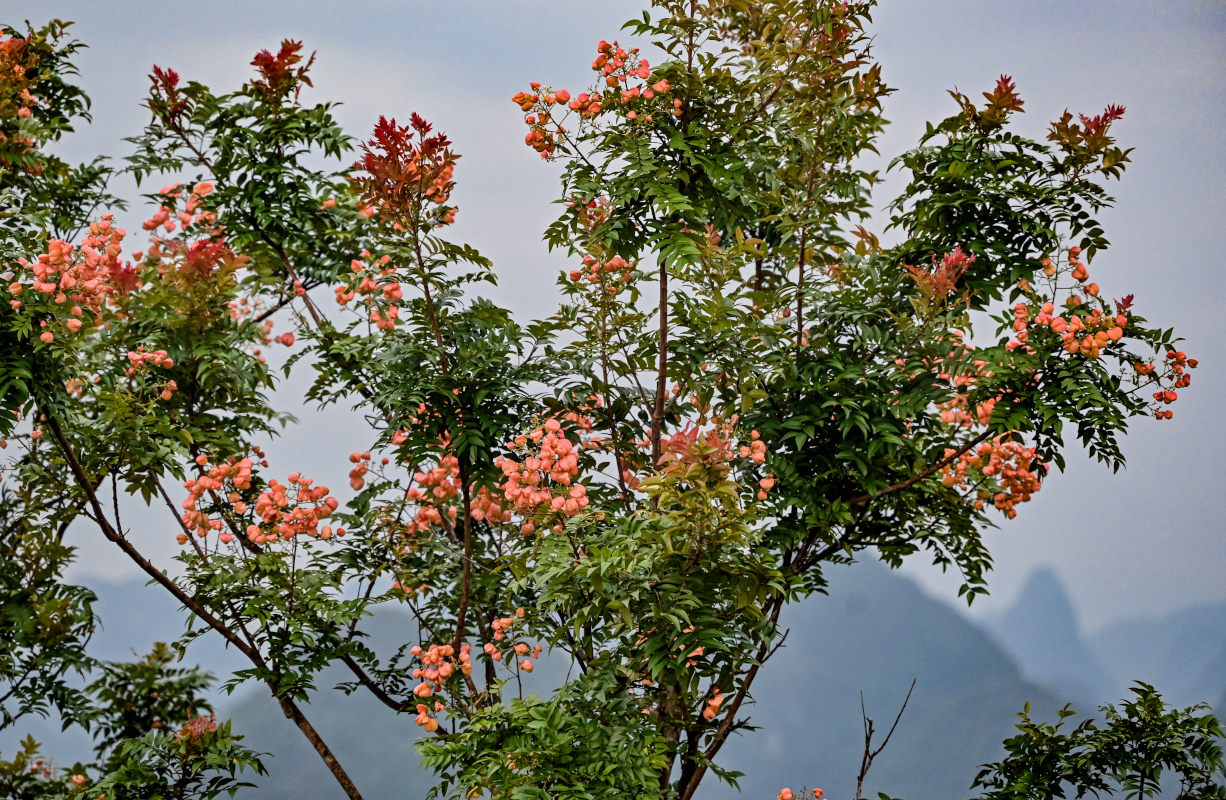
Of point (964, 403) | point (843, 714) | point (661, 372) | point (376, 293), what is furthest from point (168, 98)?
point (843, 714)

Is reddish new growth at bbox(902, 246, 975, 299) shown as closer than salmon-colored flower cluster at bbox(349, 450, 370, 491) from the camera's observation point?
Yes

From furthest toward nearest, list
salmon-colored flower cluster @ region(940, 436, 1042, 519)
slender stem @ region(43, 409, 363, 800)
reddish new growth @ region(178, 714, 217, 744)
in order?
salmon-colored flower cluster @ region(940, 436, 1042, 519) < reddish new growth @ region(178, 714, 217, 744) < slender stem @ region(43, 409, 363, 800)

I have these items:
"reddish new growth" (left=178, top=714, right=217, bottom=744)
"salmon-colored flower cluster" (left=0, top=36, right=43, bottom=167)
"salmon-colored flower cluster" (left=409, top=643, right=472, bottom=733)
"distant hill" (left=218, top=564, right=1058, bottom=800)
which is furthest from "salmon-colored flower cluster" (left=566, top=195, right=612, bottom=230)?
"distant hill" (left=218, top=564, right=1058, bottom=800)

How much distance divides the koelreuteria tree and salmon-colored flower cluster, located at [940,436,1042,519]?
0.5 inches

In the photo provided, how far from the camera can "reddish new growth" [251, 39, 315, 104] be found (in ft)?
11.7

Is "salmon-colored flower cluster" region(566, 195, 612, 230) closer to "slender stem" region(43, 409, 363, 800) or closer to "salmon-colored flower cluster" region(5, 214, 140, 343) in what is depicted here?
"salmon-colored flower cluster" region(5, 214, 140, 343)

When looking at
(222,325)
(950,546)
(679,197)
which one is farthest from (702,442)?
(222,325)

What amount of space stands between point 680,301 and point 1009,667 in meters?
3.20

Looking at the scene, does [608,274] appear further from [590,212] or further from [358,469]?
[358,469]

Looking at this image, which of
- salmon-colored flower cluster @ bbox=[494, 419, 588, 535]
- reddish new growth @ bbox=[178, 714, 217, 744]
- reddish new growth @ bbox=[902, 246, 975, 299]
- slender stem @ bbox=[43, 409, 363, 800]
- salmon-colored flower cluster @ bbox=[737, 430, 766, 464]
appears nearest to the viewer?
salmon-colored flower cluster @ bbox=[494, 419, 588, 535]

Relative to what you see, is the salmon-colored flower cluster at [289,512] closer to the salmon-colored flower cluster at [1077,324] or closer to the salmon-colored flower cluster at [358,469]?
the salmon-colored flower cluster at [358,469]

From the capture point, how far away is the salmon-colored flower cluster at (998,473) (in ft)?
11.1

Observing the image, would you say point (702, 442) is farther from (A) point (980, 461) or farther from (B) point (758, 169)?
(A) point (980, 461)

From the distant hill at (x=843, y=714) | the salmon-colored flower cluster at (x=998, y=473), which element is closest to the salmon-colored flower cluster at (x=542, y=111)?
the salmon-colored flower cluster at (x=998, y=473)
